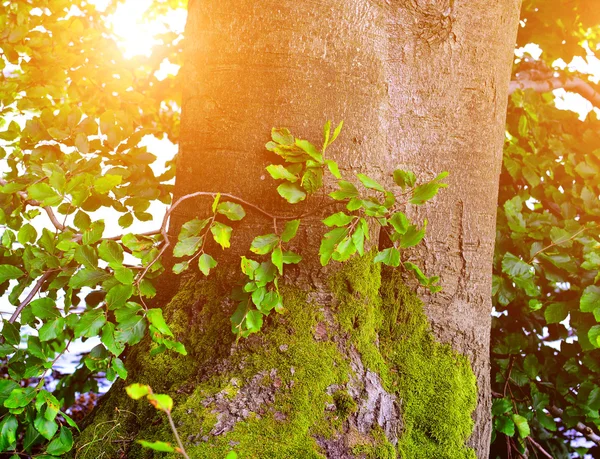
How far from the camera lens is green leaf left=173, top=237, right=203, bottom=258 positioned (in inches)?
60.4

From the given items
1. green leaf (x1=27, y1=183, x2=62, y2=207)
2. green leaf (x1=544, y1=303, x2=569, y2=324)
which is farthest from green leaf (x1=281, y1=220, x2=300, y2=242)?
green leaf (x1=544, y1=303, x2=569, y2=324)

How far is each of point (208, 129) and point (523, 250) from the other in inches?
60.9

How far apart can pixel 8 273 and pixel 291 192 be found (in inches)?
35.3

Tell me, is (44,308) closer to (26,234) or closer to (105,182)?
(26,234)

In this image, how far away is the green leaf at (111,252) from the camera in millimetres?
1469

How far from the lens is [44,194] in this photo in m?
1.52

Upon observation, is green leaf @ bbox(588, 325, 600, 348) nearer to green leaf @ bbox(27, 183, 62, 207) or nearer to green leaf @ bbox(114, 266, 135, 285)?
green leaf @ bbox(114, 266, 135, 285)

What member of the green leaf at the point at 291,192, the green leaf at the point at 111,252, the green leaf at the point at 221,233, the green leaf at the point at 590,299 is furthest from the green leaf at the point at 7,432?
the green leaf at the point at 590,299

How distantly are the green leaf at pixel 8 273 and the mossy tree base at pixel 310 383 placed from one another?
0.43 meters

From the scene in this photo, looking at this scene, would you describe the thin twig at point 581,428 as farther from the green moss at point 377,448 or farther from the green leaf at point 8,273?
the green leaf at point 8,273

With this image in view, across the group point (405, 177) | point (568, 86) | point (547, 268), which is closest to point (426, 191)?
point (405, 177)

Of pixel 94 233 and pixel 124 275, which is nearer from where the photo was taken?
pixel 124 275

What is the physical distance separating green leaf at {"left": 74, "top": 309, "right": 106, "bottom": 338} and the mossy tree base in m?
0.26

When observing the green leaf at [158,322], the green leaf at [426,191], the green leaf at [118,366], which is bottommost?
the green leaf at [118,366]
